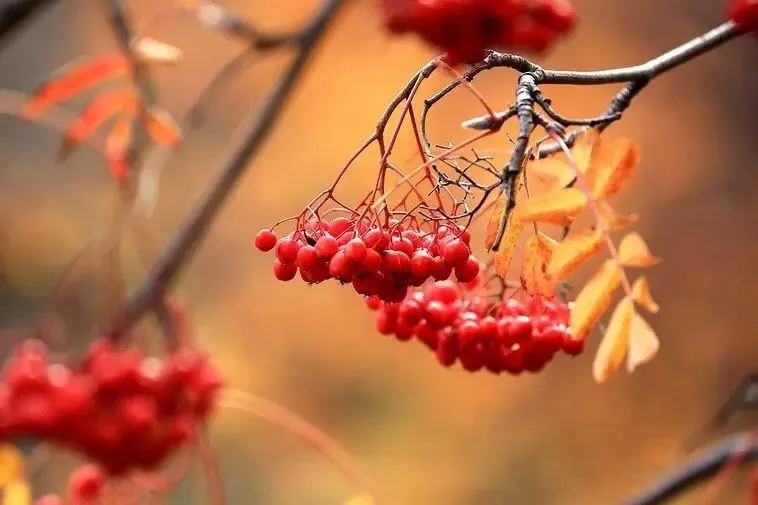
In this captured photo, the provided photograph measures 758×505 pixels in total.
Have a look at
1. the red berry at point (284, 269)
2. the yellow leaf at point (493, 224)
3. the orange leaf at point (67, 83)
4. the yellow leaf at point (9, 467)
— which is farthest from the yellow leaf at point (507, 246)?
the yellow leaf at point (9, 467)

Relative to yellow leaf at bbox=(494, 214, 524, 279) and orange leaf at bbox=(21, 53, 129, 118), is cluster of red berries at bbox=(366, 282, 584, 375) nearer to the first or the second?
yellow leaf at bbox=(494, 214, 524, 279)

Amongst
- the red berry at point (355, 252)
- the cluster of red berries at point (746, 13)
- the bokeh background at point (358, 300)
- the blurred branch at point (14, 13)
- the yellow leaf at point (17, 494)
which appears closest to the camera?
the red berry at point (355, 252)

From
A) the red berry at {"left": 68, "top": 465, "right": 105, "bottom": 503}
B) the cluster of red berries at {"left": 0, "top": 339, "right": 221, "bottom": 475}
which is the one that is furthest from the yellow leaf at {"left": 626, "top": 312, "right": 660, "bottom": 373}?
the red berry at {"left": 68, "top": 465, "right": 105, "bottom": 503}

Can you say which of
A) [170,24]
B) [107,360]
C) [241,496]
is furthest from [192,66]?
[107,360]

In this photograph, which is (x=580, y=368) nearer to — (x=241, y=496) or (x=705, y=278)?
(x=705, y=278)

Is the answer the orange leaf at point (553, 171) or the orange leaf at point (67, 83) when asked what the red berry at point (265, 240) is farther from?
the orange leaf at point (67, 83)

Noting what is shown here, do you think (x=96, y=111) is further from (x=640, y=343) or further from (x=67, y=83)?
(x=640, y=343)
